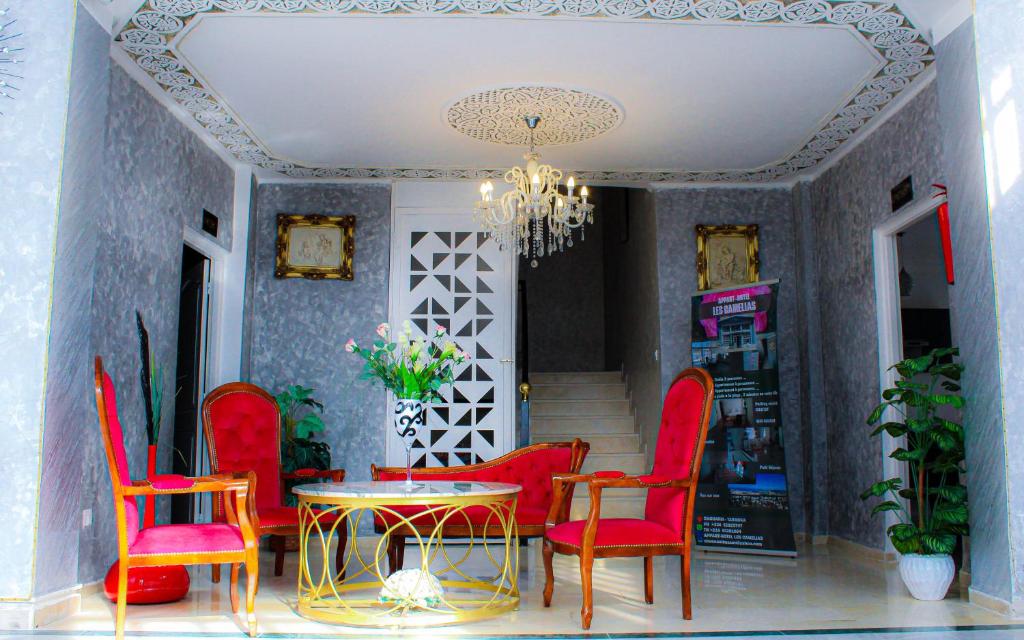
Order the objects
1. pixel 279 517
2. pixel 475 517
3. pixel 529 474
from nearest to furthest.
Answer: pixel 279 517
pixel 475 517
pixel 529 474

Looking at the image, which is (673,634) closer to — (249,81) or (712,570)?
(712,570)

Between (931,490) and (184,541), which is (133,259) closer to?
(184,541)

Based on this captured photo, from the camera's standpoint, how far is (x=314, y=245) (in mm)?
7203

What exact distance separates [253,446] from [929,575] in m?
4.00

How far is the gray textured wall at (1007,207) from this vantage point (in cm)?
398

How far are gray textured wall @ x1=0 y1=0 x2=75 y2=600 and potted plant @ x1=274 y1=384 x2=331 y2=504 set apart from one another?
238cm

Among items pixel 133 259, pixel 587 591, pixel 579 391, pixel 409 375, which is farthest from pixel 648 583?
pixel 579 391

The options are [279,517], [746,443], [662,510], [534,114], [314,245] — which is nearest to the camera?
[662,510]

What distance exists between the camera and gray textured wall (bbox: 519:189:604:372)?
39.3 feet

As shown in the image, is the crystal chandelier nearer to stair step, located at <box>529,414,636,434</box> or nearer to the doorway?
the doorway

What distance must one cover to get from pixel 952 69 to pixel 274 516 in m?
4.51

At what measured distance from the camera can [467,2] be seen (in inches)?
170

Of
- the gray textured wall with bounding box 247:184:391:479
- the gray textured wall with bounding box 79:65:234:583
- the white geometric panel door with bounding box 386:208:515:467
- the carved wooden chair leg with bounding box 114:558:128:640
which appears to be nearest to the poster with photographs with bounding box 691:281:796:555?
the white geometric panel door with bounding box 386:208:515:467

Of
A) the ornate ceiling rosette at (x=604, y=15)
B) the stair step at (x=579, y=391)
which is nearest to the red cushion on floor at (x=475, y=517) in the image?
the ornate ceiling rosette at (x=604, y=15)
